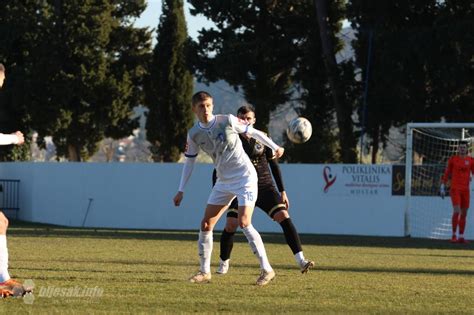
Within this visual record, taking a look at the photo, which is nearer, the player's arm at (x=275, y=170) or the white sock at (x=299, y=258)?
the white sock at (x=299, y=258)

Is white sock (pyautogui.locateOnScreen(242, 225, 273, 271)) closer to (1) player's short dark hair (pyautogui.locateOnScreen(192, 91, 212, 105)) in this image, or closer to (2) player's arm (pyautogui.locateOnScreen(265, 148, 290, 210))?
(2) player's arm (pyautogui.locateOnScreen(265, 148, 290, 210))

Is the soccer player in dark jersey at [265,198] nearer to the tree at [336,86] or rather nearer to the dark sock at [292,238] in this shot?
the dark sock at [292,238]

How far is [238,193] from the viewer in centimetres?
1113

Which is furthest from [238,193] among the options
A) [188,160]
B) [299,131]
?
[299,131]

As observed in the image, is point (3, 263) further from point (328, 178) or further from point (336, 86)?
point (336, 86)

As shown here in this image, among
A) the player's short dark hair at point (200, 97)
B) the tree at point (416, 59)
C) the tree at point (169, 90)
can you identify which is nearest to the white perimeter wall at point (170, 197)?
the tree at point (416, 59)

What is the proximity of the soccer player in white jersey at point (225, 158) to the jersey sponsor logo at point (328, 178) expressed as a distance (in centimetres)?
1619

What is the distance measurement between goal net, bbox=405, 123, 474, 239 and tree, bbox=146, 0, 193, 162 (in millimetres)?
24544

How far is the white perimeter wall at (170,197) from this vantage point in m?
27.0

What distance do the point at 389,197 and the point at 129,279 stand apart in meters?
16.3

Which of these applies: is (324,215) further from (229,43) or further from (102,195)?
(229,43)

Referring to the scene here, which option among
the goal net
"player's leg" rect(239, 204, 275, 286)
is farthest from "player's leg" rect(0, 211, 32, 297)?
the goal net

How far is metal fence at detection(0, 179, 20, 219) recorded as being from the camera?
32312 millimetres

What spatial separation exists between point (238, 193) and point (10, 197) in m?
22.5
